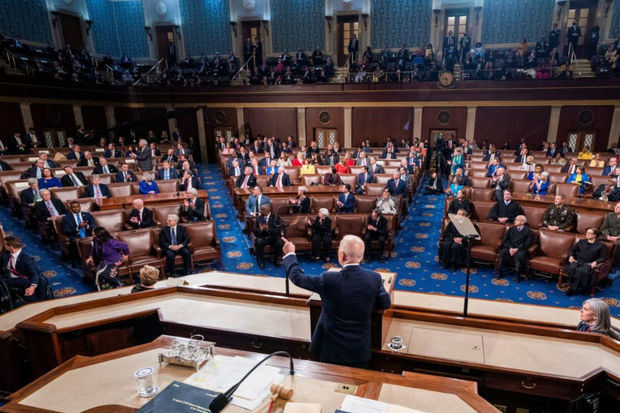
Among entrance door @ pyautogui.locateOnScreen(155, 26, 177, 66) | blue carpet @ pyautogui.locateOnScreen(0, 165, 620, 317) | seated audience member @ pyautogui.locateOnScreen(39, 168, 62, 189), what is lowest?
blue carpet @ pyautogui.locateOnScreen(0, 165, 620, 317)

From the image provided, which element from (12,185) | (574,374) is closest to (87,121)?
(12,185)

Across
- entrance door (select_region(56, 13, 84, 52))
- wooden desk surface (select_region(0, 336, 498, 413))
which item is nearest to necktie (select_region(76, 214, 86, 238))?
wooden desk surface (select_region(0, 336, 498, 413))

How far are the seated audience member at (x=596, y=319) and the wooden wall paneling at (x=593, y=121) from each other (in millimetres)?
13482

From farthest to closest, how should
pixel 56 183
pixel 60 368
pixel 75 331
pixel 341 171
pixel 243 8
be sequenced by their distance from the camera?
pixel 243 8
pixel 341 171
pixel 56 183
pixel 75 331
pixel 60 368

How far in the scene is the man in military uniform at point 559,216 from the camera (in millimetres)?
6598

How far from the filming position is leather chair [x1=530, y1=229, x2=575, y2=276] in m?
5.80

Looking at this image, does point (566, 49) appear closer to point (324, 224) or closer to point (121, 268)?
point (324, 224)

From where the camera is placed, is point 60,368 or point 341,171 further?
point 341,171

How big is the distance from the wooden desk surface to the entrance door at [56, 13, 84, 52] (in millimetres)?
19707

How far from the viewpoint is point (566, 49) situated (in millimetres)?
15211

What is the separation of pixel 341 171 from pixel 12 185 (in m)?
7.57

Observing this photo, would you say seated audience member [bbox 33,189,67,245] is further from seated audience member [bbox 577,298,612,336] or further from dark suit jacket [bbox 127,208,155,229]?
seated audience member [bbox 577,298,612,336]

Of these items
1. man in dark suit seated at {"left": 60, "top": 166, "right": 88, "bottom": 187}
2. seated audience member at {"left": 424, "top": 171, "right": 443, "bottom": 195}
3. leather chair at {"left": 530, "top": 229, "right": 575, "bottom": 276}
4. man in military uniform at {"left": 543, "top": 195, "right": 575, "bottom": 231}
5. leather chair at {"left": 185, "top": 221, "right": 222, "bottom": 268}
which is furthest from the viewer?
seated audience member at {"left": 424, "top": 171, "right": 443, "bottom": 195}

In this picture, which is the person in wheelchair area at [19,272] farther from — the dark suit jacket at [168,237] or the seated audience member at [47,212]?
the seated audience member at [47,212]
